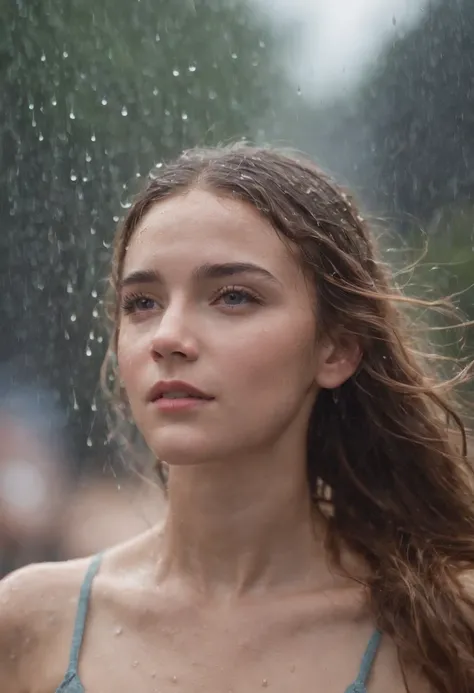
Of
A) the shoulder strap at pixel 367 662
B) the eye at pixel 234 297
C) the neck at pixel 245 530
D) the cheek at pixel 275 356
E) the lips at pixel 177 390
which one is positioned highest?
the eye at pixel 234 297

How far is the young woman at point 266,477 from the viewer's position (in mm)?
1581

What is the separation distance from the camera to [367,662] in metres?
1.61

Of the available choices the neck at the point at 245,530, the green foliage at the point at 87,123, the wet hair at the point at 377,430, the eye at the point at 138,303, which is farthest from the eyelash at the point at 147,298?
the green foliage at the point at 87,123

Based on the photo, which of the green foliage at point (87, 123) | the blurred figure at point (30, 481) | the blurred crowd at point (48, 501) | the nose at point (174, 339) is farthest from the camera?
the green foliage at point (87, 123)

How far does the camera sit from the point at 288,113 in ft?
12.1

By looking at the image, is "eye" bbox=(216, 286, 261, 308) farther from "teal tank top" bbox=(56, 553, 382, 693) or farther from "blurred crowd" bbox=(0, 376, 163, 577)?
"blurred crowd" bbox=(0, 376, 163, 577)

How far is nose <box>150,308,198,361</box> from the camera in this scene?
1529 millimetres

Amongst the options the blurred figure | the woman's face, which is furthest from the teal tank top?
the blurred figure

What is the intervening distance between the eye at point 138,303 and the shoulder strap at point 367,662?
62 cm

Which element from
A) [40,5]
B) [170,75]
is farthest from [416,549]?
[40,5]

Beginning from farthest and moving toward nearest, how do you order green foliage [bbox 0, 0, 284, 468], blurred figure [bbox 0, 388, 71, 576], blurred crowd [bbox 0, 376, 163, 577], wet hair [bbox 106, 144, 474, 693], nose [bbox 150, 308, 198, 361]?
green foliage [bbox 0, 0, 284, 468] < blurred figure [bbox 0, 388, 71, 576] < blurred crowd [bbox 0, 376, 163, 577] < wet hair [bbox 106, 144, 474, 693] < nose [bbox 150, 308, 198, 361]

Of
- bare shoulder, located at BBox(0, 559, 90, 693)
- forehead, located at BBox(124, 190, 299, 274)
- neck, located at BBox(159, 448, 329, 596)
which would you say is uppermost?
forehead, located at BBox(124, 190, 299, 274)

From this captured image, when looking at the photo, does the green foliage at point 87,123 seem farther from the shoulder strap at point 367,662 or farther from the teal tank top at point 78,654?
the shoulder strap at point 367,662

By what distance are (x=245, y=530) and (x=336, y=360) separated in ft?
1.03
